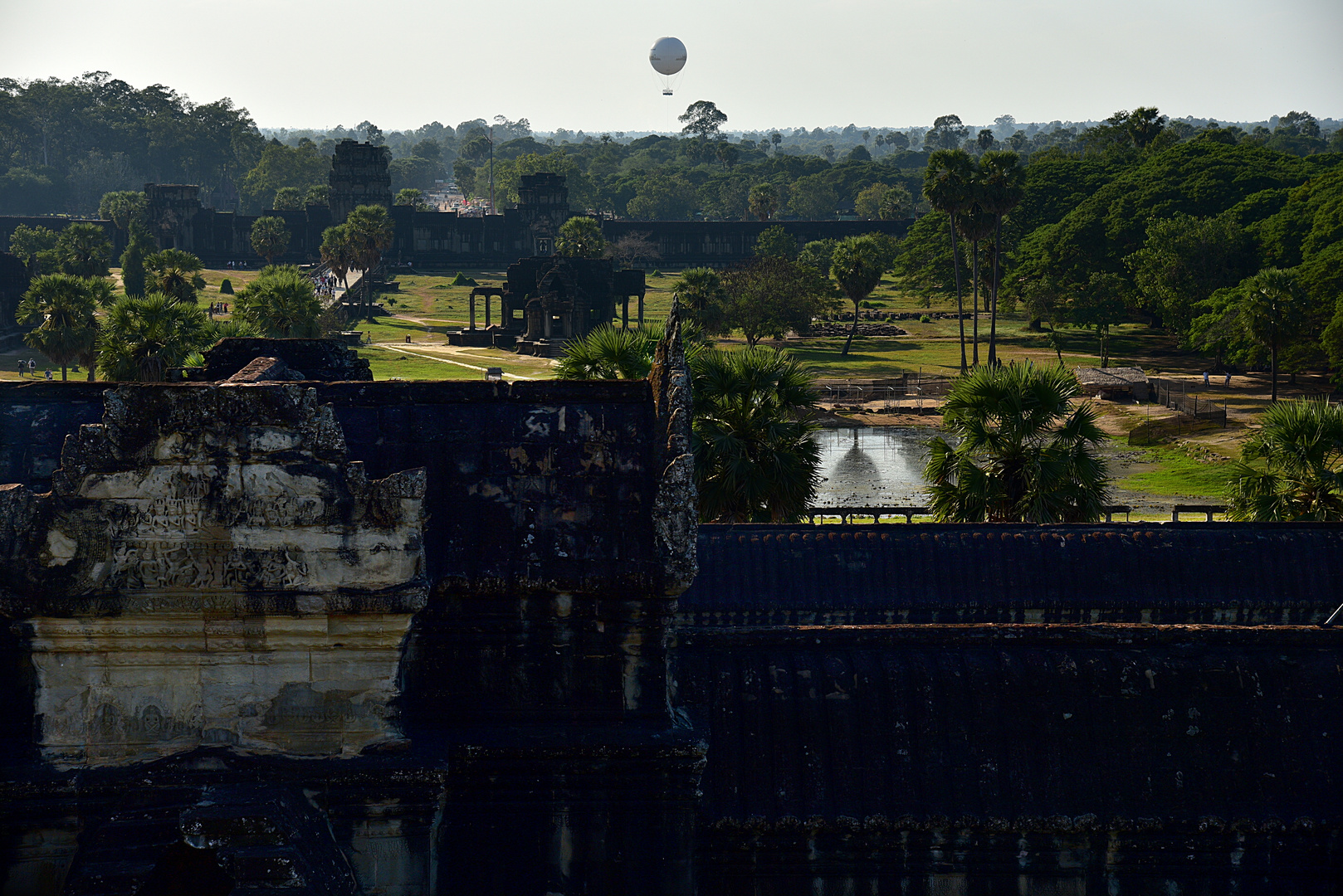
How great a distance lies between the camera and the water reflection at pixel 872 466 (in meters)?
35.2

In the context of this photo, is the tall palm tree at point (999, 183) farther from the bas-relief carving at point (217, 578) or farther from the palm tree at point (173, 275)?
the bas-relief carving at point (217, 578)

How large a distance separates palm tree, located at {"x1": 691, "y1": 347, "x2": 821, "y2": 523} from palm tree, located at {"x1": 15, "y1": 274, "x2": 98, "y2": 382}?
104ft

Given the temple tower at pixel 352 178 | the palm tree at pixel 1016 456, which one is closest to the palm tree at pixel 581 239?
the temple tower at pixel 352 178

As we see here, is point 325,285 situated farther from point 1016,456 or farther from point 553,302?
point 1016,456

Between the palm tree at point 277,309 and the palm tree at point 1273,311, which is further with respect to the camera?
the palm tree at point 1273,311

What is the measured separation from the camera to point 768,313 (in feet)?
207

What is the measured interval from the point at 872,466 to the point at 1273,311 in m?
18.8

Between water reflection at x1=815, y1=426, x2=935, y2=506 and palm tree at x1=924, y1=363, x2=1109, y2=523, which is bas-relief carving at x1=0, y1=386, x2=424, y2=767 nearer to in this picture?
palm tree at x1=924, y1=363, x2=1109, y2=523

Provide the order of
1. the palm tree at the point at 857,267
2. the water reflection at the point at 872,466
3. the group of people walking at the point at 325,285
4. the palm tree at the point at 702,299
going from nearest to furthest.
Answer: the water reflection at the point at 872,466, the palm tree at the point at 702,299, the palm tree at the point at 857,267, the group of people walking at the point at 325,285

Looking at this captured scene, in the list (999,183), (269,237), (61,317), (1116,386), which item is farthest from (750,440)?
(269,237)

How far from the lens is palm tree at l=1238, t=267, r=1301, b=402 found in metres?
47.1

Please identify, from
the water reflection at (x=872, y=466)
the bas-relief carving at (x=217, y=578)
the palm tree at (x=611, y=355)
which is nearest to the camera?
the bas-relief carving at (x=217, y=578)

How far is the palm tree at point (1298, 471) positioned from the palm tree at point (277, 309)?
29.6 meters

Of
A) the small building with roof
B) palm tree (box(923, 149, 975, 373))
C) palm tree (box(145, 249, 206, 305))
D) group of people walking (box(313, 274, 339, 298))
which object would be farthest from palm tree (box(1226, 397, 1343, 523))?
group of people walking (box(313, 274, 339, 298))
